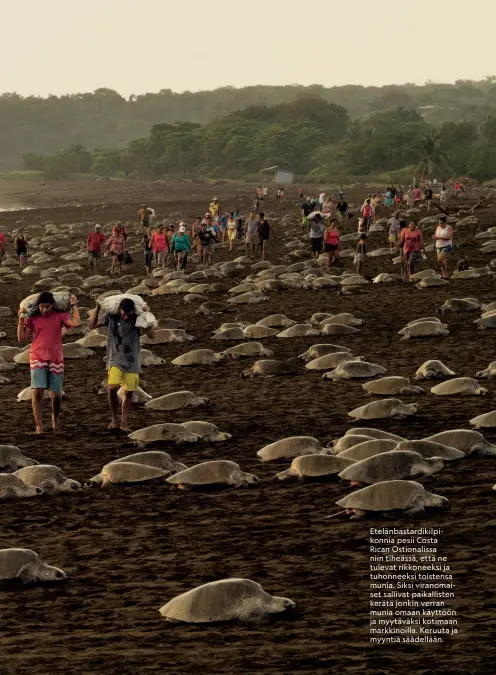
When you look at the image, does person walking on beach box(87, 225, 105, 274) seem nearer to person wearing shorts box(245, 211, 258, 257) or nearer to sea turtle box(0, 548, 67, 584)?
person wearing shorts box(245, 211, 258, 257)

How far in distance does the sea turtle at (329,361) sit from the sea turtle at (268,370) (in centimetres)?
27

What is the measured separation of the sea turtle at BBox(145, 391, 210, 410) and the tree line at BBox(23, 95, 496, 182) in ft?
221

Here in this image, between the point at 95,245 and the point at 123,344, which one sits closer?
the point at 123,344

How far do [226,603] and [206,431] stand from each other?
5731mm

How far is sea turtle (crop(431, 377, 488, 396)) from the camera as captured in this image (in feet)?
47.5

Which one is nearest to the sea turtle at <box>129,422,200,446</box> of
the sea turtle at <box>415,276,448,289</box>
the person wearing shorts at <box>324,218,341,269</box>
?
the sea turtle at <box>415,276,448,289</box>

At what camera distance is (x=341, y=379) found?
16.4 m

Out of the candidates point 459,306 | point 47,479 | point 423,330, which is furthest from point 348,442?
point 459,306

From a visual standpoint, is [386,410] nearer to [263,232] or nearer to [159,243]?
[159,243]

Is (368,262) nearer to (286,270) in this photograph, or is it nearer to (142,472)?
(286,270)

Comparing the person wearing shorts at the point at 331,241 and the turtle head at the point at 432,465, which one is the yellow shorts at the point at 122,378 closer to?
the turtle head at the point at 432,465

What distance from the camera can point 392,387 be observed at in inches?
589

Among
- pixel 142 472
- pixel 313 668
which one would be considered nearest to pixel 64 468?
pixel 142 472

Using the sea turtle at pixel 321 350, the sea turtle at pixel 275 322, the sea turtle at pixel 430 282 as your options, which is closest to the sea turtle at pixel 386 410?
the sea turtle at pixel 321 350
